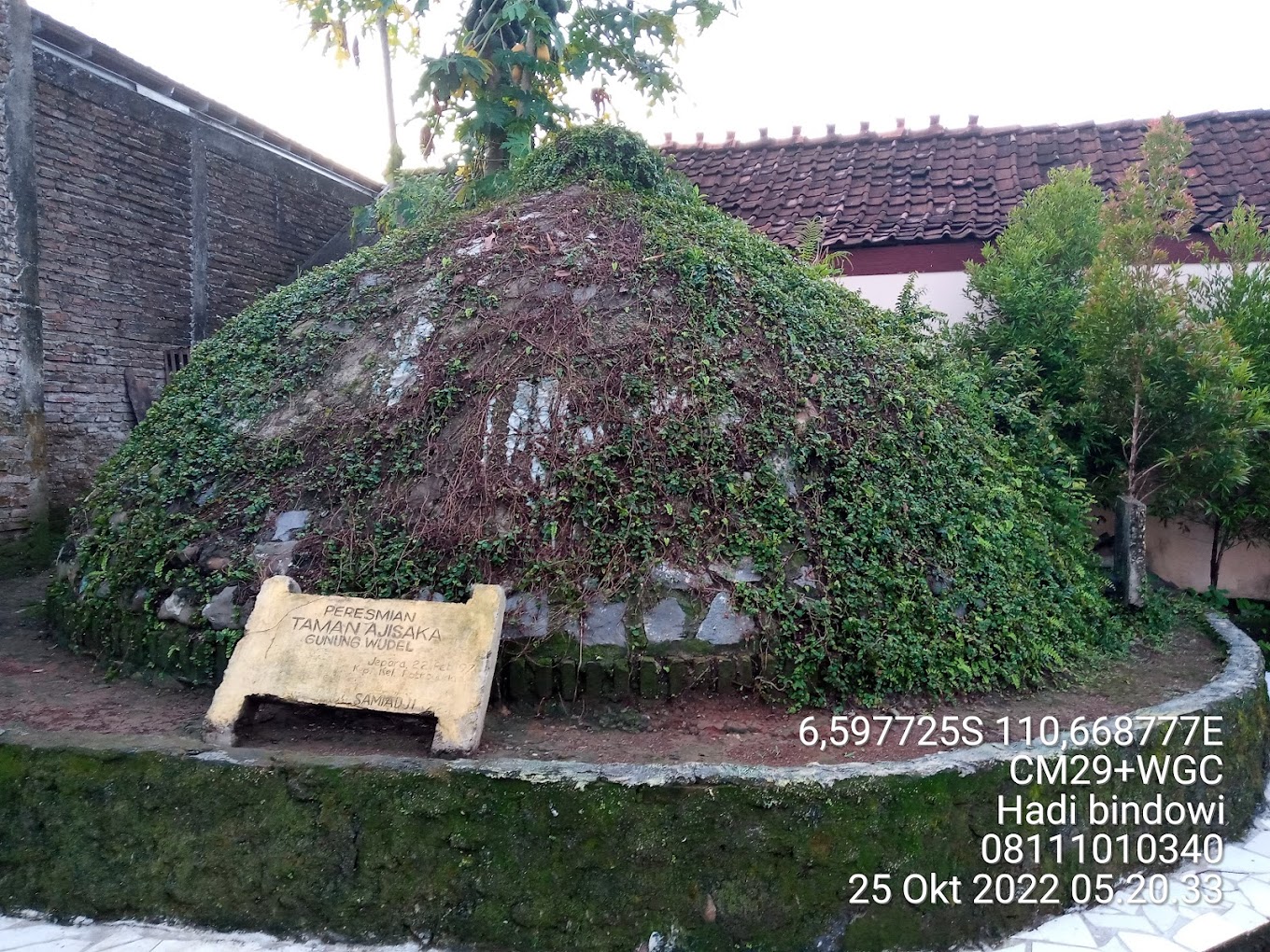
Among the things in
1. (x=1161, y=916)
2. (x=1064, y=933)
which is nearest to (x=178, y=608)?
(x=1064, y=933)

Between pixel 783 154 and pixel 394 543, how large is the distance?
764 centimetres

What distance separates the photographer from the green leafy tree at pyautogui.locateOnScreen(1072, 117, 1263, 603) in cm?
500

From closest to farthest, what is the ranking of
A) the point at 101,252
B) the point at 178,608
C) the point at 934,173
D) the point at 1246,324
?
1. the point at 178,608
2. the point at 1246,324
3. the point at 101,252
4. the point at 934,173

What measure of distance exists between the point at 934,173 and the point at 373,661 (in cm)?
801

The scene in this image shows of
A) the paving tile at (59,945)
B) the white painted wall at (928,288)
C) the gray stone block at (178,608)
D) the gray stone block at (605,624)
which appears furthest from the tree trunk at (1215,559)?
the paving tile at (59,945)

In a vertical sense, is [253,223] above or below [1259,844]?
above

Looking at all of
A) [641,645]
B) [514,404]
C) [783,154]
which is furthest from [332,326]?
[783,154]

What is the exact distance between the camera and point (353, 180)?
38.4 ft

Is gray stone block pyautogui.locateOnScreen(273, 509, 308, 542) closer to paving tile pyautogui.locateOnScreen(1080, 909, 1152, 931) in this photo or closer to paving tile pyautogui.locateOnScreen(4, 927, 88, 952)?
paving tile pyautogui.locateOnScreen(4, 927, 88, 952)

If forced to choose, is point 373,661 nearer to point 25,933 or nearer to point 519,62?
point 25,933

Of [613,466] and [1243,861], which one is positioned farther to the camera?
[613,466]

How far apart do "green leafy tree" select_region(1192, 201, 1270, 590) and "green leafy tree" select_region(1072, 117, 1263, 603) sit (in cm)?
16

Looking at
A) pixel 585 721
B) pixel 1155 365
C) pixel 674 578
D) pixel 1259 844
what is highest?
pixel 1155 365

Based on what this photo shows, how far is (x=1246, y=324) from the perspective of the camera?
5605mm
